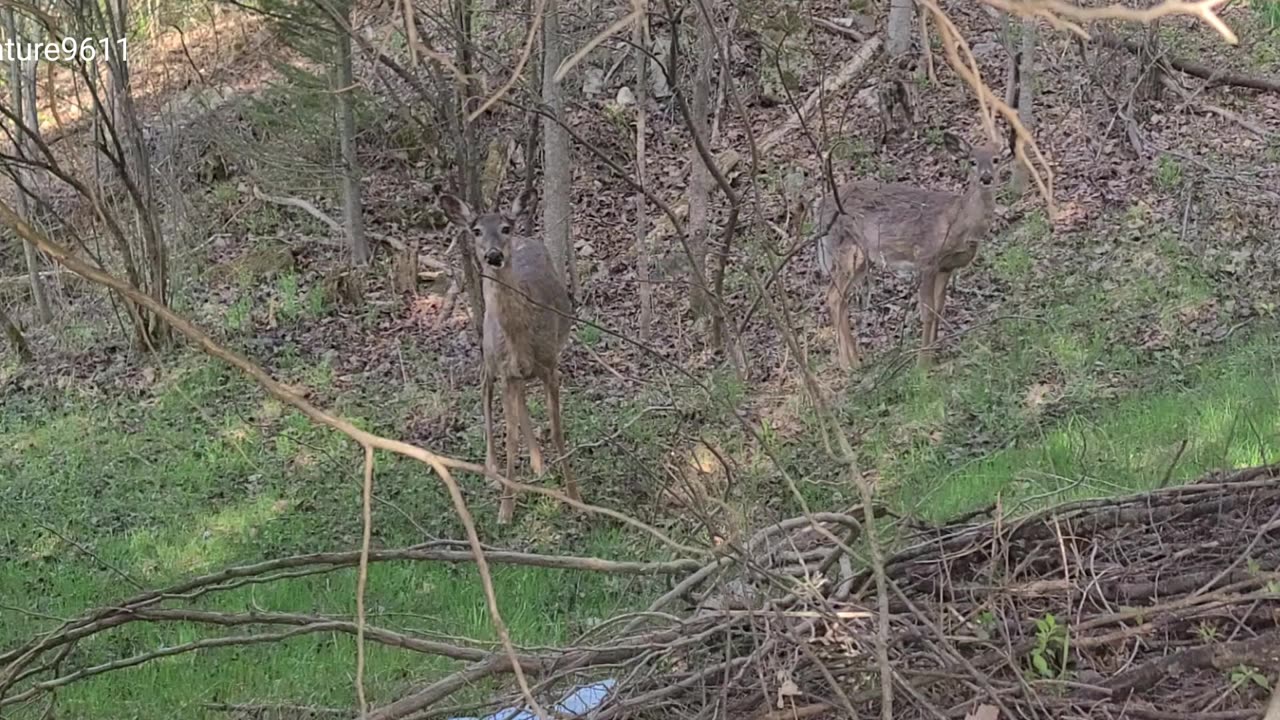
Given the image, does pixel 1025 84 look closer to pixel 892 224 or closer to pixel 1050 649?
pixel 892 224

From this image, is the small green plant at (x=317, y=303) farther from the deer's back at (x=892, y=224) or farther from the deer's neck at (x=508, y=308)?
the deer's back at (x=892, y=224)

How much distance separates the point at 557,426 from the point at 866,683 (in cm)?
548

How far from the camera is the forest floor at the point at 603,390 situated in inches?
234

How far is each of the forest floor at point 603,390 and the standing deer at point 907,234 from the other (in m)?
0.41

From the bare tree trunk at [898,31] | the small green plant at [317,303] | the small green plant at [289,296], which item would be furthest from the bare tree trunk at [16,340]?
the bare tree trunk at [898,31]

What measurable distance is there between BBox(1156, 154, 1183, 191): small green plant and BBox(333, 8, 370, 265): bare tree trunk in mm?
7755

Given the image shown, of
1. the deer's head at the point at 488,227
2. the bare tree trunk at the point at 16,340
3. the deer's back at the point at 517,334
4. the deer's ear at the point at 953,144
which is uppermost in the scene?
the deer's head at the point at 488,227

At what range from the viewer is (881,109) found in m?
14.5

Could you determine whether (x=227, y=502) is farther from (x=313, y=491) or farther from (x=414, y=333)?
(x=414, y=333)

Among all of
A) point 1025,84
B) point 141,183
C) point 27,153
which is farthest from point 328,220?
point 1025,84

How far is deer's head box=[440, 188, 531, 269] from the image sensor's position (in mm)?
8016

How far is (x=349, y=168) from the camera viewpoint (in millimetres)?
13258

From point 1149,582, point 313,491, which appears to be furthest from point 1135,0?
point 1149,582

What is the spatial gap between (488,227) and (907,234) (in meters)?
4.11
